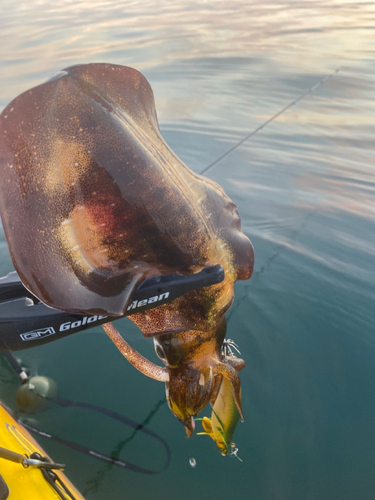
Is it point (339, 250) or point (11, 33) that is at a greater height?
point (11, 33)

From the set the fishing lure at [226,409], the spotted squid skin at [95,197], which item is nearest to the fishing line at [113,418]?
Answer: the fishing lure at [226,409]

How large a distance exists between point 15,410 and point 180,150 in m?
5.00

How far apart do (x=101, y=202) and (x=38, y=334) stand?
578 millimetres

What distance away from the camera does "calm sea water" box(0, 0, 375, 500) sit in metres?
2.58

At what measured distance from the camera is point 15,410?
9.60 feet

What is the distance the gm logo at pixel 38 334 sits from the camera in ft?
4.38

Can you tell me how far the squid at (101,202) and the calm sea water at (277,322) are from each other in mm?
1824

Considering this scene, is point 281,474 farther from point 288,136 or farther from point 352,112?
point 352,112

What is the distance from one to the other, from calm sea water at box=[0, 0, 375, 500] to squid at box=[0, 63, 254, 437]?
1.82m

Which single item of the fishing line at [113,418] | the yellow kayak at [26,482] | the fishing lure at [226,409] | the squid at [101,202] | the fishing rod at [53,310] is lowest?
the fishing line at [113,418]

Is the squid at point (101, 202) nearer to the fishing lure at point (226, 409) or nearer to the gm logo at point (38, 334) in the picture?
the gm logo at point (38, 334)

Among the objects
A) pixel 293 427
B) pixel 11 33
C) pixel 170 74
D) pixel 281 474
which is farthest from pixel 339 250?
pixel 11 33

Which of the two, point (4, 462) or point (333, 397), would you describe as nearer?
point (4, 462)

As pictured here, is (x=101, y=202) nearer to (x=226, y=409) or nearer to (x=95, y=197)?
(x=95, y=197)
